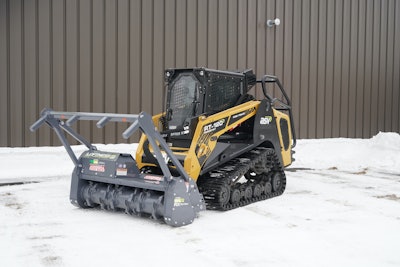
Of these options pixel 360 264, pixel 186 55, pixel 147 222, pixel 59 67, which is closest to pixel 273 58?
pixel 186 55

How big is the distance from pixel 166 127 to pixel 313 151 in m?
6.68

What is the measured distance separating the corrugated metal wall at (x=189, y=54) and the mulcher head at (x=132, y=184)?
407cm

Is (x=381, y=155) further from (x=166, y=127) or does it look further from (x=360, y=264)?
(x=360, y=264)

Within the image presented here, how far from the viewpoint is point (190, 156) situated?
20.8 ft


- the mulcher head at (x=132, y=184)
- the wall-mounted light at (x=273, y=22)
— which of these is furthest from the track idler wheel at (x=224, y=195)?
the wall-mounted light at (x=273, y=22)

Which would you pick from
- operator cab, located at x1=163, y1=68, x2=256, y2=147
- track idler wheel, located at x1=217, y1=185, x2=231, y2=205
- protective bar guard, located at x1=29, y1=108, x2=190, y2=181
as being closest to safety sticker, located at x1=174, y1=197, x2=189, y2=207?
protective bar guard, located at x1=29, y1=108, x2=190, y2=181

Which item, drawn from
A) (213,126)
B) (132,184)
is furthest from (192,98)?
(132,184)

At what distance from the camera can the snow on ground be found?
15.4 ft

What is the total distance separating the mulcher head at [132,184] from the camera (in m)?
5.76

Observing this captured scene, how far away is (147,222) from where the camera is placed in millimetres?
6070

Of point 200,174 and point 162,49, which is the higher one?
point 162,49

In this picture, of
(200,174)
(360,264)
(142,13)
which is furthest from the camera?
(142,13)

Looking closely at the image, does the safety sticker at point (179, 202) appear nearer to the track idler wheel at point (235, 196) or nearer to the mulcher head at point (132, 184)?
the mulcher head at point (132, 184)

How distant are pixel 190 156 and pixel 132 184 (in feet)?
2.59
